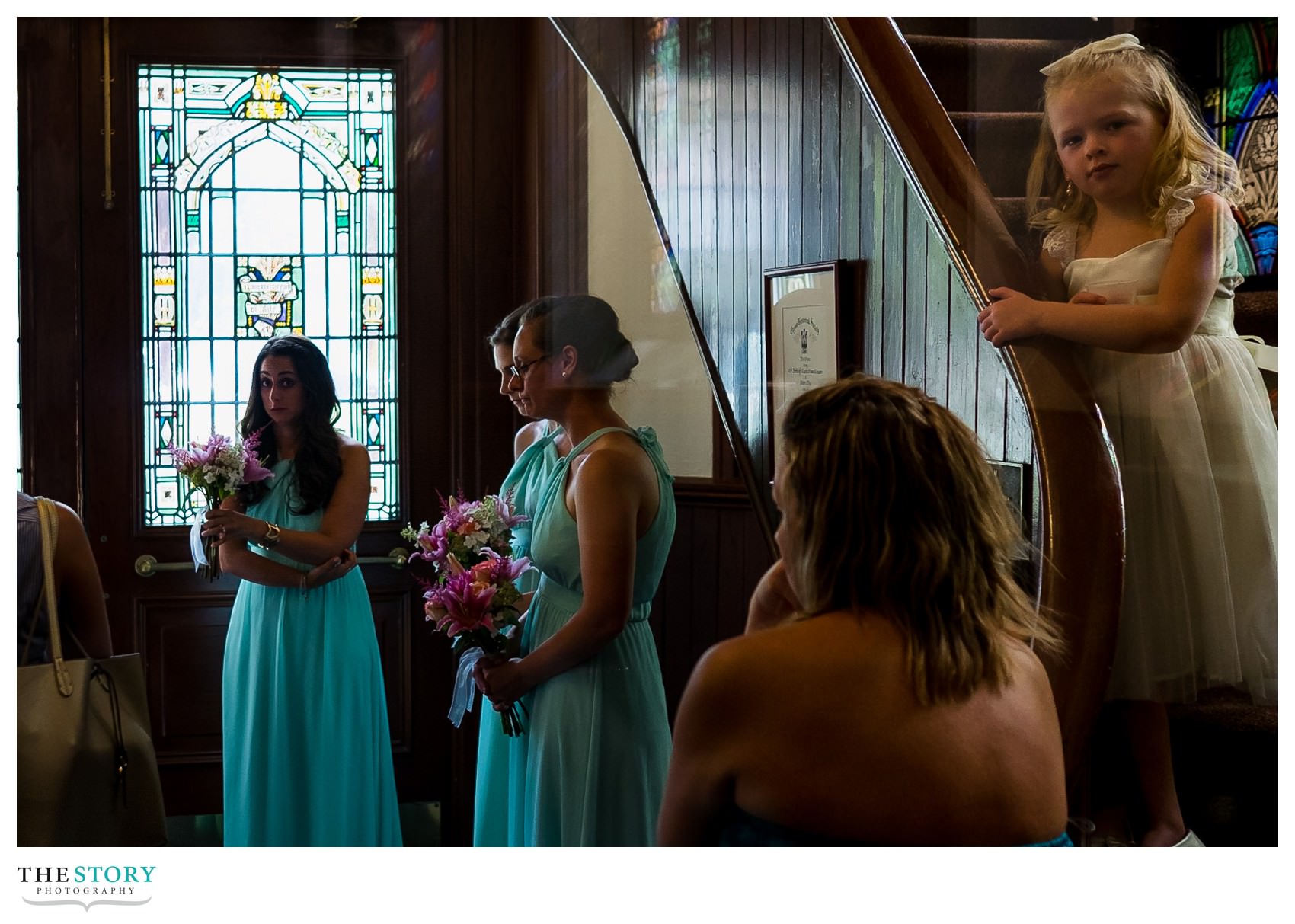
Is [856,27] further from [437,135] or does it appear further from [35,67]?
[35,67]

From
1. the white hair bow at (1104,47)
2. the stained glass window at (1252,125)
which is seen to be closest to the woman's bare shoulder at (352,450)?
the white hair bow at (1104,47)

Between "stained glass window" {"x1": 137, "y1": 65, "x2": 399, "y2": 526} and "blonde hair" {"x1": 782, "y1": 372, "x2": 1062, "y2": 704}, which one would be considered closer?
"blonde hair" {"x1": 782, "y1": 372, "x2": 1062, "y2": 704}

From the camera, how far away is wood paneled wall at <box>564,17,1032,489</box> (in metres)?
1.21

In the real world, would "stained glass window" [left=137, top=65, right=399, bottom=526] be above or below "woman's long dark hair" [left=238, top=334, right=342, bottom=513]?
above

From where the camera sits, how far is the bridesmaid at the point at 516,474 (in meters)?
1.16

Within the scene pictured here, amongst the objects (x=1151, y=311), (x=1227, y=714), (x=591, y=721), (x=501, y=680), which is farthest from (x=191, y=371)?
(x=1227, y=714)

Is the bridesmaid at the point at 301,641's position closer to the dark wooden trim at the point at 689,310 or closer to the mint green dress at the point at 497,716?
the mint green dress at the point at 497,716

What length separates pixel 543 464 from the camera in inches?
45.7

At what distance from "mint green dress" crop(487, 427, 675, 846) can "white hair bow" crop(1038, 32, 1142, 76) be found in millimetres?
581

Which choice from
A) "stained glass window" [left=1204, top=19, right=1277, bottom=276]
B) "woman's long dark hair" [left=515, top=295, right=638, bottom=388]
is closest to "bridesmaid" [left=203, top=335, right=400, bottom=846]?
"woman's long dark hair" [left=515, top=295, right=638, bottom=388]

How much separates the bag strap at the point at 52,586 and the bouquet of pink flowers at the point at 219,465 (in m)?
0.14

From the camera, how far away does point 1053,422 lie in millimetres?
1118

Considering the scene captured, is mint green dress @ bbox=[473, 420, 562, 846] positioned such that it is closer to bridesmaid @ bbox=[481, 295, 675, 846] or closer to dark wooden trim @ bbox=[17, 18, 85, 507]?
bridesmaid @ bbox=[481, 295, 675, 846]
